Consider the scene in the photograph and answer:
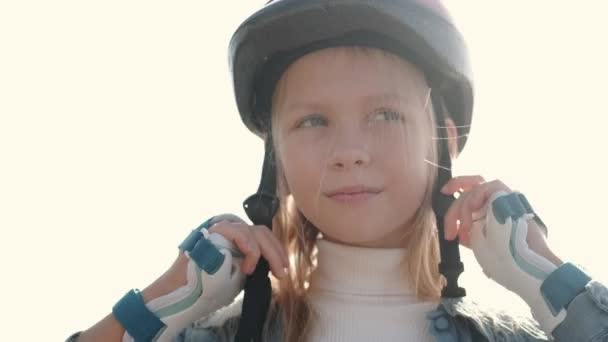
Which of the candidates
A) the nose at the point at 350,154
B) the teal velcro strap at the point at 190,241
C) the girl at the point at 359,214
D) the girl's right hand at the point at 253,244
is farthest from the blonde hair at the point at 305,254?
the teal velcro strap at the point at 190,241

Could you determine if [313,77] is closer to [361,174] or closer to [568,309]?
[361,174]

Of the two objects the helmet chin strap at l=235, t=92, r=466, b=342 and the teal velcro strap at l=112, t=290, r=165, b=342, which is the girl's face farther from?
the teal velcro strap at l=112, t=290, r=165, b=342

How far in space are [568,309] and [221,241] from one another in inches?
41.9

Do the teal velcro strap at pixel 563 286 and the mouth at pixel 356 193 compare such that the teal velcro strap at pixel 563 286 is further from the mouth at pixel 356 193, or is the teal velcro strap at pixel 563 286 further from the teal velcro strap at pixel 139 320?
the teal velcro strap at pixel 139 320

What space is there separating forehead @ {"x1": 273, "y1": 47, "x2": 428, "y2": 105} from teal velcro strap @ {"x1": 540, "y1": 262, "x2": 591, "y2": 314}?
30.3 inches

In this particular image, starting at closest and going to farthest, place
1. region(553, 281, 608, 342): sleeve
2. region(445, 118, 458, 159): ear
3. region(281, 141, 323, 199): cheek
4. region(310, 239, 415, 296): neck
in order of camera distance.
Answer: region(553, 281, 608, 342): sleeve → region(281, 141, 323, 199): cheek → region(310, 239, 415, 296): neck → region(445, 118, 458, 159): ear

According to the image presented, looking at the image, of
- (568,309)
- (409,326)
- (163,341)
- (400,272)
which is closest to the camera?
(568,309)

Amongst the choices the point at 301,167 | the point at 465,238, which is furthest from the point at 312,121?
the point at 465,238

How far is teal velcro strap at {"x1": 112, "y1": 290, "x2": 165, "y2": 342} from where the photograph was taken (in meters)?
2.37

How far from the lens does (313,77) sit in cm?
263

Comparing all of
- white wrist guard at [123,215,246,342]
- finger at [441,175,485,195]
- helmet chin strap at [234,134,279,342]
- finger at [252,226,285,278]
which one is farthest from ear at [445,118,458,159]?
white wrist guard at [123,215,246,342]

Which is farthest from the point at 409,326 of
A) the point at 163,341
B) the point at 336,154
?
the point at 163,341

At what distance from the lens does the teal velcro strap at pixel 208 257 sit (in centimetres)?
240

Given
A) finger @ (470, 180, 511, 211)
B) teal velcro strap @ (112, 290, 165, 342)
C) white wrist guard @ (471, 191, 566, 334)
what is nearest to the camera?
white wrist guard @ (471, 191, 566, 334)
